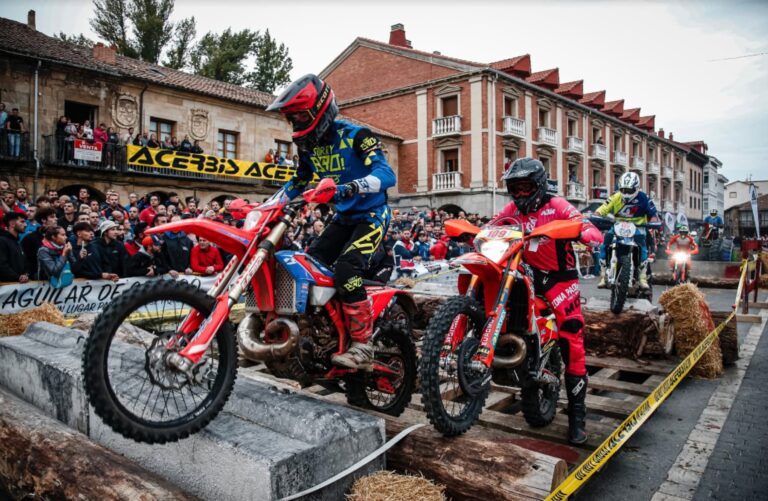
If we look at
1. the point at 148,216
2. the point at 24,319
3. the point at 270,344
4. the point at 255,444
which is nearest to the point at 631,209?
the point at 270,344

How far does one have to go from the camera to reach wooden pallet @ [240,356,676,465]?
4.32 metres

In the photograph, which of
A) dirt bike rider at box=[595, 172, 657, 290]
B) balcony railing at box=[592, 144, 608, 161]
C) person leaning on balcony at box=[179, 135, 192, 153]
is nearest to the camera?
dirt bike rider at box=[595, 172, 657, 290]

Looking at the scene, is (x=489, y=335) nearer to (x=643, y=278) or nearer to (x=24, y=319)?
(x=24, y=319)

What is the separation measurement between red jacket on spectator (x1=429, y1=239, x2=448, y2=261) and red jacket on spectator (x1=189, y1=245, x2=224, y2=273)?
28.7 ft

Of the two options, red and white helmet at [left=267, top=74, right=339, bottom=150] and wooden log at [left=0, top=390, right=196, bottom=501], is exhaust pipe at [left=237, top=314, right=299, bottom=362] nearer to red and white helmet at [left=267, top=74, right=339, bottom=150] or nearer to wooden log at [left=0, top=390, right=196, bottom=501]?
wooden log at [left=0, top=390, right=196, bottom=501]

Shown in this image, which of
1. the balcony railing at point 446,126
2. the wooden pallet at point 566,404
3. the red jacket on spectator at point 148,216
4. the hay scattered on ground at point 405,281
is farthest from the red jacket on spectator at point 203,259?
the balcony railing at point 446,126

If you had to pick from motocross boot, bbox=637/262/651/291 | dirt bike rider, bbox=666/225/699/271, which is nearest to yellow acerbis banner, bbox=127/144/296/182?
dirt bike rider, bbox=666/225/699/271

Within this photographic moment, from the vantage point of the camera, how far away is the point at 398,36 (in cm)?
3938

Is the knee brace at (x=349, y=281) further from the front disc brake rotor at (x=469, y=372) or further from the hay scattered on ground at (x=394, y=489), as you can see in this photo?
the hay scattered on ground at (x=394, y=489)

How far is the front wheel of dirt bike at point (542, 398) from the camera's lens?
440 centimetres

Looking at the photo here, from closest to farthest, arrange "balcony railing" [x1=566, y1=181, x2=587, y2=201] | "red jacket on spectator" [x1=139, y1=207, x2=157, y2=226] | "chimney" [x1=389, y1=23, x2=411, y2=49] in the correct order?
"red jacket on spectator" [x1=139, y1=207, x2=157, y2=226], "chimney" [x1=389, y1=23, x2=411, y2=49], "balcony railing" [x1=566, y1=181, x2=587, y2=201]

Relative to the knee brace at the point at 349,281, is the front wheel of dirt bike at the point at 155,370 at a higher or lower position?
lower

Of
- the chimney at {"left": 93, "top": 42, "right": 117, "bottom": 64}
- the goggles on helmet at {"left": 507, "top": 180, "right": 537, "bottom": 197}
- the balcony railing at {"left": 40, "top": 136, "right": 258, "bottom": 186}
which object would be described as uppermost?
the chimney at {"left": 93, "top": 42, "right": 117, "bottom": 64}

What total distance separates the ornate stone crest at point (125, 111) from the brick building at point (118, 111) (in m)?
0.04
